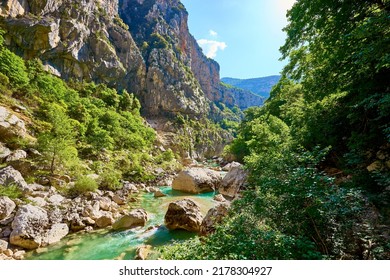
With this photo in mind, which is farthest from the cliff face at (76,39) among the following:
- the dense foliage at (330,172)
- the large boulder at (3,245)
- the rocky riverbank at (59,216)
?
the dense foliage at (330,172)

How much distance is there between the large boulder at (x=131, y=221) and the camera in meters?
11.3

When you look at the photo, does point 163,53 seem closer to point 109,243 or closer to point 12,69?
point 12,69

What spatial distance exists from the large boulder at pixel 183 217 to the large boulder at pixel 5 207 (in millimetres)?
6731

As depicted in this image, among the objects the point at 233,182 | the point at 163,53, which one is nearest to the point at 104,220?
the point at 233,182

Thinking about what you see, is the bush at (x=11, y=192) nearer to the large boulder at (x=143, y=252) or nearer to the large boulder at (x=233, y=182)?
the large boulder at (x=143, y=252)

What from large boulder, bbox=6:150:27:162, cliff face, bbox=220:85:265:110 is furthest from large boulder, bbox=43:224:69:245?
cliff face, bbox=220:85:265:110

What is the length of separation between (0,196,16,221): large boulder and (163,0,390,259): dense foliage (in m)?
8.66

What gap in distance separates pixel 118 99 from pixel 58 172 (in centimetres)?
3549

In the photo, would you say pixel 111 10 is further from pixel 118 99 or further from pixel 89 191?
pixel 89 191

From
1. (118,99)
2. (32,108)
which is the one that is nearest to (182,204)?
(32,108)

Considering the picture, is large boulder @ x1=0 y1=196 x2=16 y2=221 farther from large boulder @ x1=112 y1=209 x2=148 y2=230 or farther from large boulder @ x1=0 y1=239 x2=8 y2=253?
large boulder @ x1=112 y1=209 x2=148 y2=230

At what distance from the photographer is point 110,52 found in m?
54.4

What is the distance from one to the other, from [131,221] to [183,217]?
2614 mm

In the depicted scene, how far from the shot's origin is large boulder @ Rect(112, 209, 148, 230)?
11273 mm
